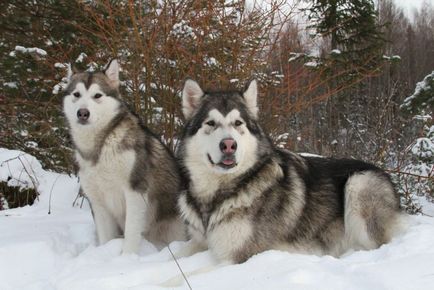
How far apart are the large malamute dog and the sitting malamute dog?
59 cm

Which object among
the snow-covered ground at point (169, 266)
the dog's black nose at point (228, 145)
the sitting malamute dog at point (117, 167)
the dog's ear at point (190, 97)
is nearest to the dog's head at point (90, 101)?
the sitting malamute dog at point (117, 167)

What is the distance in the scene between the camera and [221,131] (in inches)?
130

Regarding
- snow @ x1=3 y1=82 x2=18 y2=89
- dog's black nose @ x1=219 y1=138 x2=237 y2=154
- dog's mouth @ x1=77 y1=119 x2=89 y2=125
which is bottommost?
dog's black nose @ x1=219 y1=138 x2=237 y2=154

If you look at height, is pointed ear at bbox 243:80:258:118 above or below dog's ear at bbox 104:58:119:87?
below

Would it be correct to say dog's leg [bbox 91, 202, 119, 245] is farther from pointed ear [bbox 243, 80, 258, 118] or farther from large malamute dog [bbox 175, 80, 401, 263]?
pointed ear [bbox 243, 80, 258, 118]

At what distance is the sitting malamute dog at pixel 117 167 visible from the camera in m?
4.06

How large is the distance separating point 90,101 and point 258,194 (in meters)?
1.87

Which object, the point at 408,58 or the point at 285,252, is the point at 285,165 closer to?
the point at 285,252

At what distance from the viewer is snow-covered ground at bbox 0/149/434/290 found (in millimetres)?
2537

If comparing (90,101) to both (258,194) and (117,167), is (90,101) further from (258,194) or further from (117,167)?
(258,194)

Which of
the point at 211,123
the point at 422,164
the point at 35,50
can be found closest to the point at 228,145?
the point at 211,123

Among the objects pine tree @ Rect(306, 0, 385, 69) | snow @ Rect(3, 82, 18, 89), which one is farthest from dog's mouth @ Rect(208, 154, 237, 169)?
pine tree @ Rect(306, 0, 385, 69)

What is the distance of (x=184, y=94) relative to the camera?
3688 millimetres

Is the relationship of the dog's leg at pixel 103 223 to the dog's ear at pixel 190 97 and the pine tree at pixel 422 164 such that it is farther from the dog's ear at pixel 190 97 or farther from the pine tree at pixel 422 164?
the pine tree at pixel 422 164
